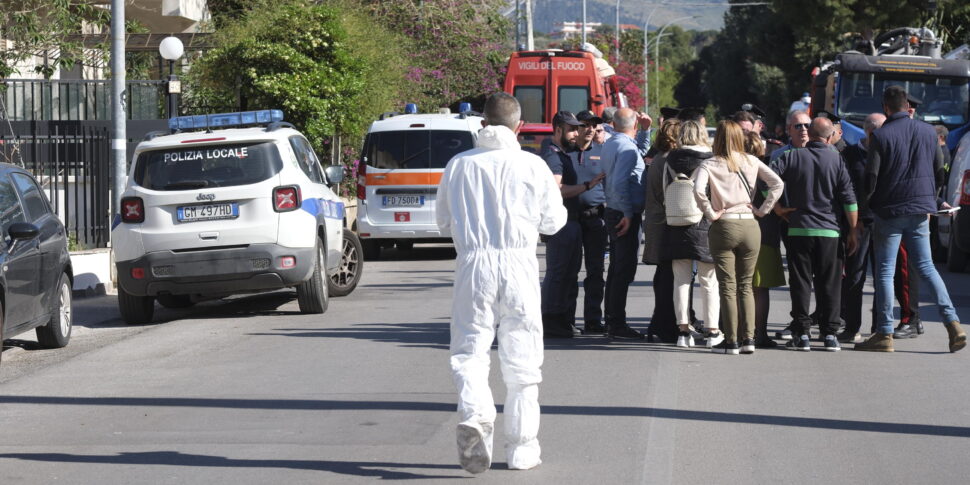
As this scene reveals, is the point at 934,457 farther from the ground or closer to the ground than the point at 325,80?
closer to the ground

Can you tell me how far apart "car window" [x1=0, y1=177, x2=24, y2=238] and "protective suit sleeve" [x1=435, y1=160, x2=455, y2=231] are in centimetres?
509

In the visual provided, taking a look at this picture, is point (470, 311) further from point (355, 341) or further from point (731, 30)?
point (731, 30)

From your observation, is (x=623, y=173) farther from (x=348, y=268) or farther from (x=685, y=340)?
(x=348, y=268)

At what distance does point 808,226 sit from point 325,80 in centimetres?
1353

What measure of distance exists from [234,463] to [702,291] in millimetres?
4729

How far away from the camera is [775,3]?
43.5m

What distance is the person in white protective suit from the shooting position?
6152 mm

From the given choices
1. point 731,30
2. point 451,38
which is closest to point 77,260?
point 451,38

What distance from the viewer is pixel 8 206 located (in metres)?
10.5

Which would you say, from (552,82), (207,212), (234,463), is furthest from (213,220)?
(552,82)

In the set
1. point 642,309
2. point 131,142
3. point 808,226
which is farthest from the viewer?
point 131,142

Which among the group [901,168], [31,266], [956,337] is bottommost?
[956,337]

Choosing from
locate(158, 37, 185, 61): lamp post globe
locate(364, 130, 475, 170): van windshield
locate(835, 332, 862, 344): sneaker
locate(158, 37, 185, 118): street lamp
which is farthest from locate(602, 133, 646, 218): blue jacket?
locate(158, 37, 185, 61): lamp post globe

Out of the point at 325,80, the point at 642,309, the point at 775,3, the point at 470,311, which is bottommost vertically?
the point at 642,309
